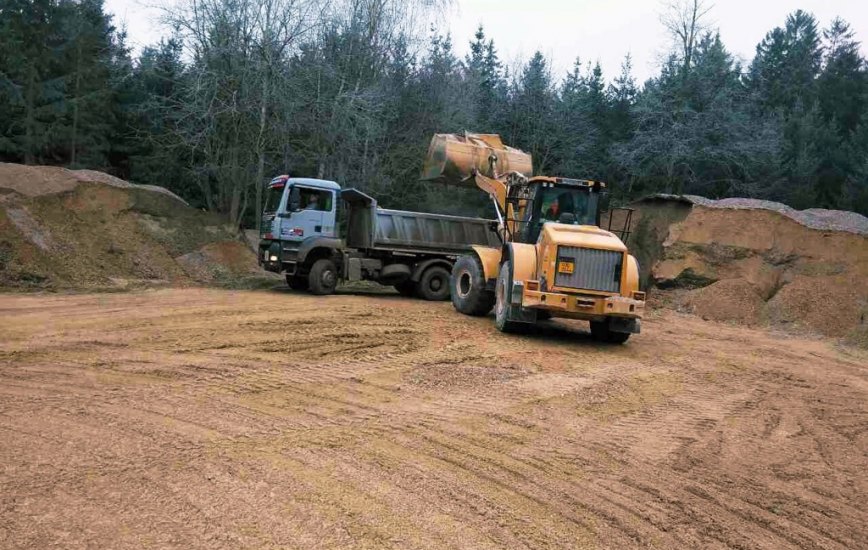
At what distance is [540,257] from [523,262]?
0.29 meters

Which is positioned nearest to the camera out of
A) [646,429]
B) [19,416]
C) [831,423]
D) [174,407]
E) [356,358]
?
[19,416]

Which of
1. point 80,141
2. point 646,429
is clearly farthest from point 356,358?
point 80,141

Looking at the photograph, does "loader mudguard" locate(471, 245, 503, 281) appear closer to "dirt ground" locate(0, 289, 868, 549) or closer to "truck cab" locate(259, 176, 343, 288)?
"dirt ground" locate(0, 289, 868, 549)

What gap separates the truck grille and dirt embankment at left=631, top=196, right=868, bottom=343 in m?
6.54

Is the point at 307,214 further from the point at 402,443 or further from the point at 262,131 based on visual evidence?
the point at 402,443

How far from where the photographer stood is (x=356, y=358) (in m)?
8.84

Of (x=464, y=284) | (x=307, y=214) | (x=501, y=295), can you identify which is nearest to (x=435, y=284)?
(x=464, y=284)

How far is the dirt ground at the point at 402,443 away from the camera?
4027 millimetres

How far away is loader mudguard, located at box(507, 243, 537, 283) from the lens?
1129 centimetres

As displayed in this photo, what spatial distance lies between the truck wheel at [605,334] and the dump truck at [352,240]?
217 inches

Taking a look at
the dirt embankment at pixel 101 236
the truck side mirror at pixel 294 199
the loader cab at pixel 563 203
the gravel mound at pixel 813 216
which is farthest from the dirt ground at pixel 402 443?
the gravel mound at pixel 813 216

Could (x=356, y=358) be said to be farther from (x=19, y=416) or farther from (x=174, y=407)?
(x=19, y=416)

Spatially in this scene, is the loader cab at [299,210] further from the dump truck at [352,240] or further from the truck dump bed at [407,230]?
the truck dump bed at [407,230]

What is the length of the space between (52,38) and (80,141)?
171 inches
